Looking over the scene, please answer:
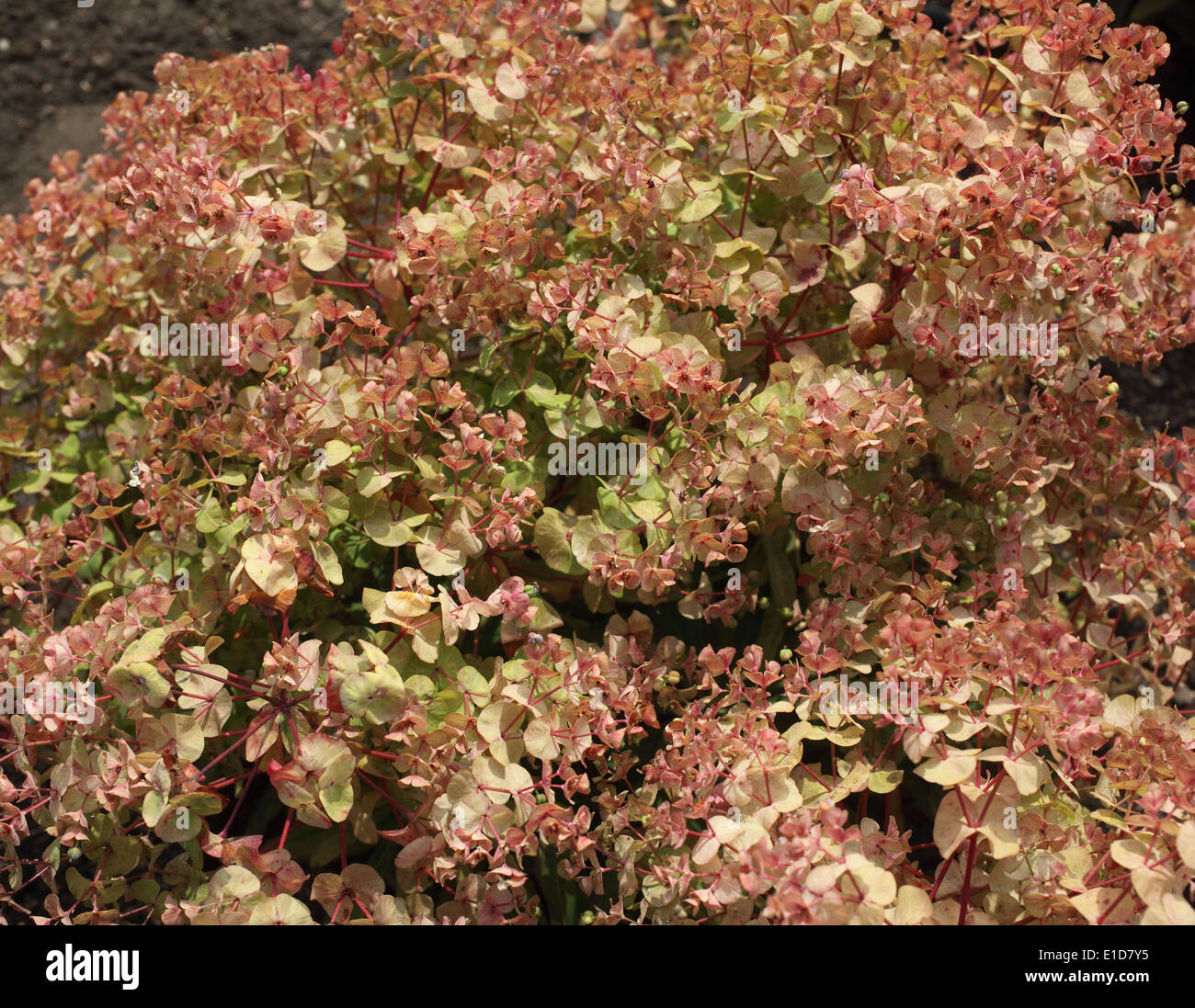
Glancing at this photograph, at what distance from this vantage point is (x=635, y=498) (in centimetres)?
167

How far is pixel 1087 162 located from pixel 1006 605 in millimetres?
768

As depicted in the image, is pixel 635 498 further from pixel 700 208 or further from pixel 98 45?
pixel 98 45

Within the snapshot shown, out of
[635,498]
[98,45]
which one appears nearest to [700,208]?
[635,498]

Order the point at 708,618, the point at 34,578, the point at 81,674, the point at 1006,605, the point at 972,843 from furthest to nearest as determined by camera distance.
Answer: the point at 81,674 → the point at 34,578 → the point at 708,618 → the point at 1006,605 → the point at 972,843

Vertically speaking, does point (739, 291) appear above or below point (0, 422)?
above

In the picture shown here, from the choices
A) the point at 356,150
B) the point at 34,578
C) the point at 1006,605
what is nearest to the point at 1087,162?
the point at 1006,605

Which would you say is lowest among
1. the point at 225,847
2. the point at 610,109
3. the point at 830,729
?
the point at 225,847

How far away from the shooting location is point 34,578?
75.6 inches

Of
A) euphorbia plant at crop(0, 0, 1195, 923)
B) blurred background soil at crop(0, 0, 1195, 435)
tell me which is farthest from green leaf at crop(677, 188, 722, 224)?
blurred background soil at crop(0, 0, 1195, 435)

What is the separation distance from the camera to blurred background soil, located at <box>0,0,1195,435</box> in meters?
3.79

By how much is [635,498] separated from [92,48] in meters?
3.43

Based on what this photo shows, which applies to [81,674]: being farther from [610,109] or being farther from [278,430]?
[610,109]

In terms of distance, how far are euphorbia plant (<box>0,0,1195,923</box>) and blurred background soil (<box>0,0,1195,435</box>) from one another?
2.02m

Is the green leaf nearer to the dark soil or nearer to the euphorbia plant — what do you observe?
the euphorbia plant
